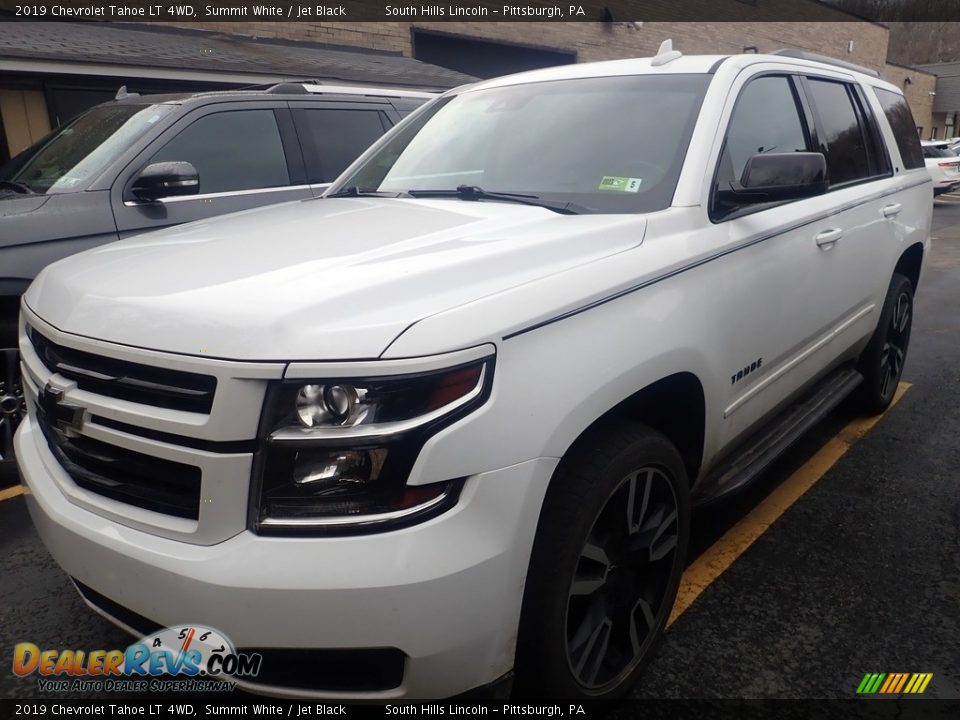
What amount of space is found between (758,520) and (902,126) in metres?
2.68

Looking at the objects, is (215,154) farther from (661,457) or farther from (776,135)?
(661,457)

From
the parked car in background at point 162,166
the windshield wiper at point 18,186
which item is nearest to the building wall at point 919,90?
the parked car in background at point 162,166

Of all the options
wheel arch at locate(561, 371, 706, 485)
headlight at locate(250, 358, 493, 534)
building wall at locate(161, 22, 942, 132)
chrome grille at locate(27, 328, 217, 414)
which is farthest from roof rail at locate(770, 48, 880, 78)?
building wall at locate(161, 22, 942, 132)

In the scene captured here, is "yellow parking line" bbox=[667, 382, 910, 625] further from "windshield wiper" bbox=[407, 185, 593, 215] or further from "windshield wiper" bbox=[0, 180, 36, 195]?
"windshield wiper" bbox=[0, 180, 36, 195]

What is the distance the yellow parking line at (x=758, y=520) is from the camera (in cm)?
283

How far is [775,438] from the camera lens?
10.1ft

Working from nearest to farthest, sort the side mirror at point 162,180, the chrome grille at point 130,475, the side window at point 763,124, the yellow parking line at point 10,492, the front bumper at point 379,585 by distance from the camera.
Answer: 1. the front bumper at point 379,585
2. the chrome grille at point 130,475
3. the side window at point 763,124
4. the yellow parking line at point 10,492
5. the side mirror at point 162,180

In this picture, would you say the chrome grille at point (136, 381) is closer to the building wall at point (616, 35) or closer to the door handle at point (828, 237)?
the door handle at point (828, 237)

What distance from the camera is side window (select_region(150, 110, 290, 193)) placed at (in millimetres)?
4566

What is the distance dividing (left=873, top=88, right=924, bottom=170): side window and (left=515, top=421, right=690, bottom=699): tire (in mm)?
3083

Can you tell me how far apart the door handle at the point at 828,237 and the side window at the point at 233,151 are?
3353mm

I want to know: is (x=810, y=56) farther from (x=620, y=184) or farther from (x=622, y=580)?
(x=622, y=580)

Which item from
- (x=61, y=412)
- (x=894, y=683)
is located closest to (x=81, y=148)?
(x=61, y=412)

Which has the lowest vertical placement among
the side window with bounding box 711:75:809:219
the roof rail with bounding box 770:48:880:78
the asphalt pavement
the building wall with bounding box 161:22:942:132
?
the asphalt pavement
